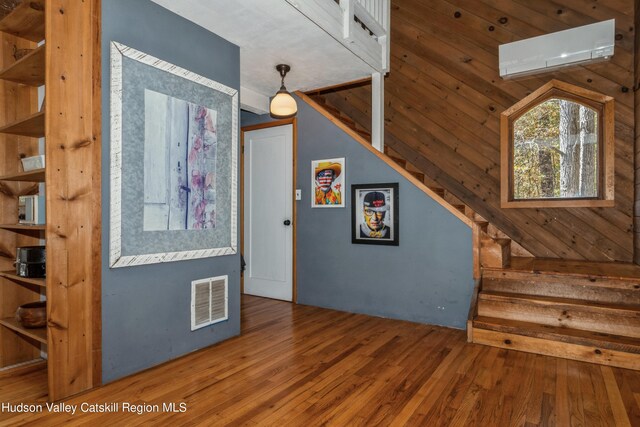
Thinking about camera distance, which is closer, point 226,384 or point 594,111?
point 226,384

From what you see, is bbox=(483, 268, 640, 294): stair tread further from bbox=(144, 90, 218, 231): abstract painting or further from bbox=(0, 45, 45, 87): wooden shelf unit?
bbox=(0, 45, 45, 87): wooden shelf unit

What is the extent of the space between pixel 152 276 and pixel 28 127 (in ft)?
4.15

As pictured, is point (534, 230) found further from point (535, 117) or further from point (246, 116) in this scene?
point (246, 116)

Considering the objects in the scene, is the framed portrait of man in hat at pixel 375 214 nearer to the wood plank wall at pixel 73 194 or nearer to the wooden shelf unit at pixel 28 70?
the wood plank wall at pixel 73 194

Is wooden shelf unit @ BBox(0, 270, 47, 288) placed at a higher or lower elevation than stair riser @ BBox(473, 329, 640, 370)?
higher

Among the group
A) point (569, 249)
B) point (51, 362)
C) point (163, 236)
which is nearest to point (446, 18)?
point (569, 249)

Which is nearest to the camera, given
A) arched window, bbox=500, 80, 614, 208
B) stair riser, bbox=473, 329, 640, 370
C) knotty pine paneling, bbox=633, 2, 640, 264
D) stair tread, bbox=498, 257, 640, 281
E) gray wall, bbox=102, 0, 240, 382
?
gray wall, bbox=102, 0, 240, 382

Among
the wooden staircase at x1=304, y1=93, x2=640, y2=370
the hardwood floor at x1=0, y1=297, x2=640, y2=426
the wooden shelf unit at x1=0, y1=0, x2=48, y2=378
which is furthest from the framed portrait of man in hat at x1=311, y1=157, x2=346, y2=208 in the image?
the wooden shelf unit at x1=0, y1=0, x2=48, y2=378

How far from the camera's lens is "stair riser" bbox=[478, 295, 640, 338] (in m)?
2.80

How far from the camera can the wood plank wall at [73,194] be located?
210cm

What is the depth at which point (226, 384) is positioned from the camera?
2346 mm

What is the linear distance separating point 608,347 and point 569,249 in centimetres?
161

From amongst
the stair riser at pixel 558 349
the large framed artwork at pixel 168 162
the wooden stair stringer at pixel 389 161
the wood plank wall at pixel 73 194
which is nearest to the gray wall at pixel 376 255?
the wooden stair stringer at pixel 389 161

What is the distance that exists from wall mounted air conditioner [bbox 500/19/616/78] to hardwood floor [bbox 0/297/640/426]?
295 centimetres
